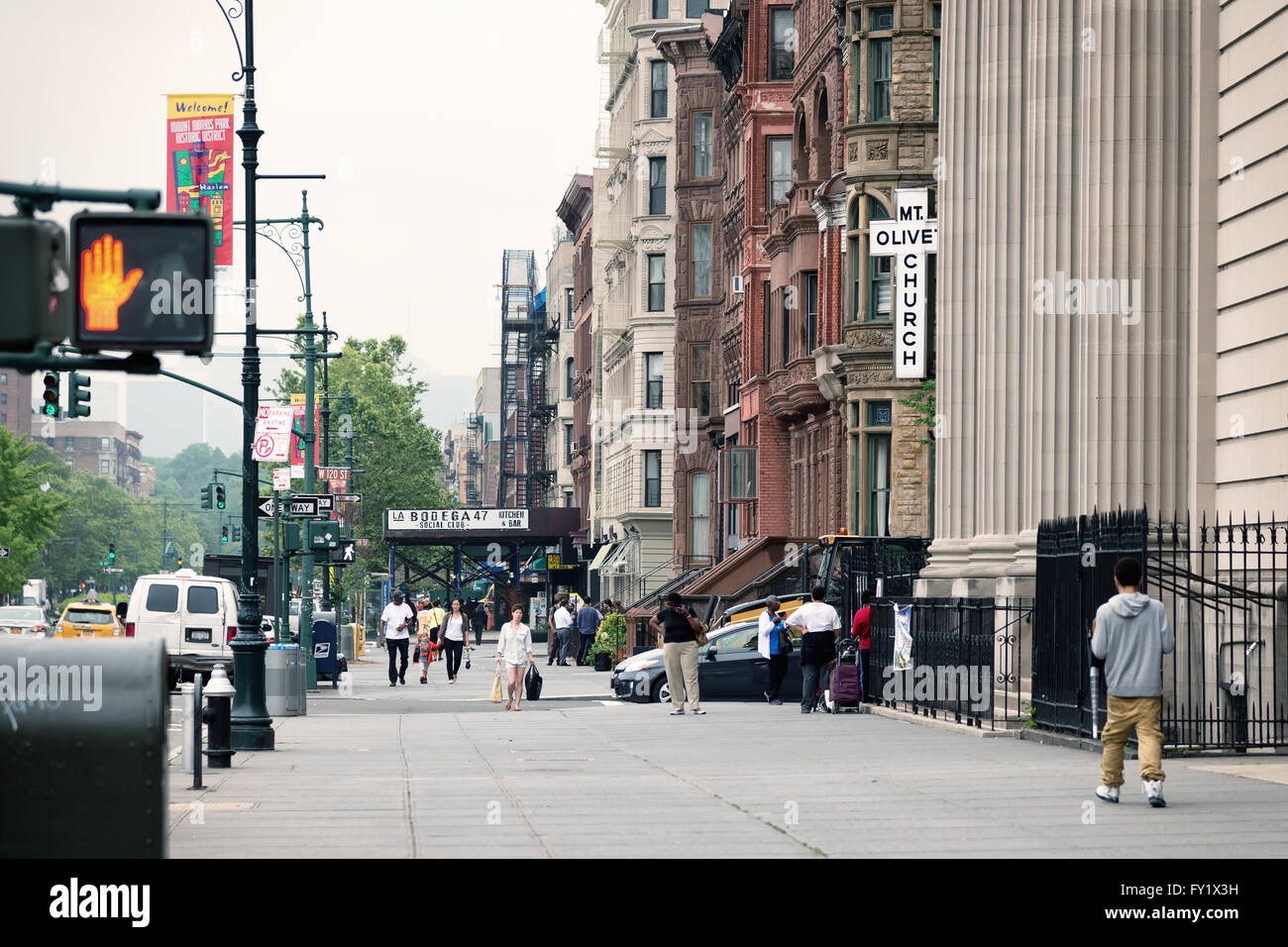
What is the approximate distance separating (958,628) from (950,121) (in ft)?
26.5

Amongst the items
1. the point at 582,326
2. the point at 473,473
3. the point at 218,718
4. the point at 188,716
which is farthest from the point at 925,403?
the point at 473,473

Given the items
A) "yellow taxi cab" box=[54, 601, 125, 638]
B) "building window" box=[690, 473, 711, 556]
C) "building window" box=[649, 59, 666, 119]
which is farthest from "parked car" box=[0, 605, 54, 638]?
"building window" box=[649, 59, 666, 119]

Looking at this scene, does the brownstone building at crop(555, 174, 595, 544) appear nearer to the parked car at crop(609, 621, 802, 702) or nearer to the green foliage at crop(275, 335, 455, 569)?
the green foliage at crop(275, 335, 455, 569)

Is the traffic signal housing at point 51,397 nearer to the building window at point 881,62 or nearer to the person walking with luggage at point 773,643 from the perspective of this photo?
the person walking with luggage at point 773,643

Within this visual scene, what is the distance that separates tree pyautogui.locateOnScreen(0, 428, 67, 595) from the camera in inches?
3546

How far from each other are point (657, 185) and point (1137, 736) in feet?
177

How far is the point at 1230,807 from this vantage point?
1347 centimetres

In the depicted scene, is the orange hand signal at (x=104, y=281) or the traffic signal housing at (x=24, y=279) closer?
the traffic signal housing at (x=24, y=279)

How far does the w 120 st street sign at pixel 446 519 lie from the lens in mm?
81938

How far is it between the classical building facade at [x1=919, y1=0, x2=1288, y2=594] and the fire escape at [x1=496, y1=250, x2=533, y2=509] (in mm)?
80392

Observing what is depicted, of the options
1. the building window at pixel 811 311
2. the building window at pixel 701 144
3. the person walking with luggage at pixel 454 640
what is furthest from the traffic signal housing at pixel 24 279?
the building window at pixel 701 144

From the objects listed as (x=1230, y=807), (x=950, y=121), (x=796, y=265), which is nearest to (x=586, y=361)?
(x=796, y=265)

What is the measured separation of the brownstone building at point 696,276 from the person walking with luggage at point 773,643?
29090 millimetres

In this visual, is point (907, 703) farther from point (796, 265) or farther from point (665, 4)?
point (665, 4)
